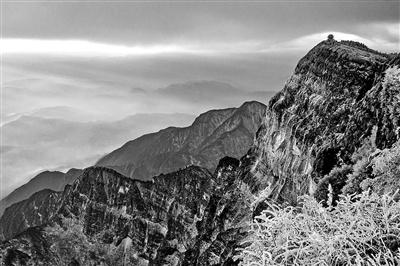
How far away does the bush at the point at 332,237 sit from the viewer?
43.1 ft

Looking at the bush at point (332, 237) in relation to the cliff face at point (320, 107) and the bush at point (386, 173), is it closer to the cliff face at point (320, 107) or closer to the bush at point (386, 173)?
the bush at point (386, 173)

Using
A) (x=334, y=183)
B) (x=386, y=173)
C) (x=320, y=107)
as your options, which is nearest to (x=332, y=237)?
(x=386, y=173)

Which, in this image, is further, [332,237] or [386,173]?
[386,173]

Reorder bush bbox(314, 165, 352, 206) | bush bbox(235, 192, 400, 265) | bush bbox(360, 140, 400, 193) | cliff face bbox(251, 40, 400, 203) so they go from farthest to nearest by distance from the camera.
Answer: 1. cliff face bbox(251, 40, 400, 203)
2. bush bbox(314, 165, 352, 206)
3. bush bbox(360, 140, 400, 193)
4. bush bbox(235, 192, 400, 265)

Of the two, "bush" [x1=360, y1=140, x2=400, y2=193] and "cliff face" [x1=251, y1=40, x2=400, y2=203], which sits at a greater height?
"bush" [x1=360, y1=140, x2=400, y2=193]

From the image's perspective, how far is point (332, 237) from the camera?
13375 mm

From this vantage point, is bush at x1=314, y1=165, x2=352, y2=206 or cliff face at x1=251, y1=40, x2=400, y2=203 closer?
bush at x1=314, y1=165, x2=352, y2=206

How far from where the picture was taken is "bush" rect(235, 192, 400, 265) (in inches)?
517

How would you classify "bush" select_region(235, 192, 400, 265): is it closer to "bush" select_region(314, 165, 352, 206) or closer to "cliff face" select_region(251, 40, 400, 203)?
"bush" select_region(314, 165, 352, 206)

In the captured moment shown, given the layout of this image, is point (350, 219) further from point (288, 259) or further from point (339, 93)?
point (339, 93)

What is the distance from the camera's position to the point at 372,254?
1307cm

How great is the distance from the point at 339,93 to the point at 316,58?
42312 millimetres

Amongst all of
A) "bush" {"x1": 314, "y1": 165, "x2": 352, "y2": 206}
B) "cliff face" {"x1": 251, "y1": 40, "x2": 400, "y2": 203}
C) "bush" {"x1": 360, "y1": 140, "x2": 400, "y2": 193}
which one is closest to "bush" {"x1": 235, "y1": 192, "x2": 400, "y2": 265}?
"bush" {"x1": 360, "y1": 140, "x2": 400, "y2": 193}

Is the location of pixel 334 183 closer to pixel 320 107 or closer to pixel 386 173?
pixel 386 173
